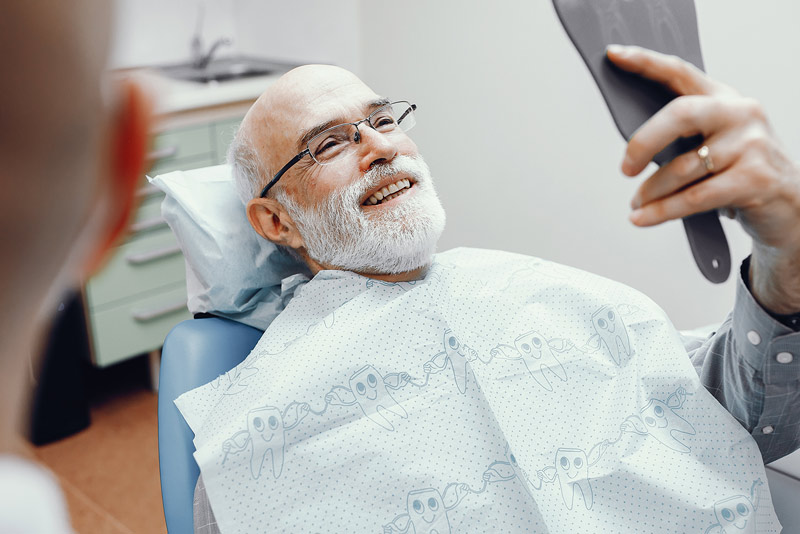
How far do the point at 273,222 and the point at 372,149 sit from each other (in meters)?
0.28

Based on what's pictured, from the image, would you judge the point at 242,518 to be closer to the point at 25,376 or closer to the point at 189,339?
the point at 189,339

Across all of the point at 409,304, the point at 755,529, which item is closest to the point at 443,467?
the point at 409,304

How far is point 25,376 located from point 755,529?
1.23 metres

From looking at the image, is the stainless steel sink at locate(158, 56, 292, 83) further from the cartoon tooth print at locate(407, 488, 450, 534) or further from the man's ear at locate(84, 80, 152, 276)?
the man's ear at locate(84, 80, 152, 276)

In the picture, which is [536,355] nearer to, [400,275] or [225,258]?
[400,275]

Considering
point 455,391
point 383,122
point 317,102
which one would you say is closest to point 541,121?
point 383,122

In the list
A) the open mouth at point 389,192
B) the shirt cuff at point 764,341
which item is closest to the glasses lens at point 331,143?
the open mouth at point 389,192

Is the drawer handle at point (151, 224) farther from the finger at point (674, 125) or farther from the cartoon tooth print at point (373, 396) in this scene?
the finger at point (674, 125)

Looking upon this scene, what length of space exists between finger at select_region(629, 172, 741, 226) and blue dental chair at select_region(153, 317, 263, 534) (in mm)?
879

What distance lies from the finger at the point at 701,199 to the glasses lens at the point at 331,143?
800 mm

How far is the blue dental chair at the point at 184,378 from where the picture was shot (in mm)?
1280

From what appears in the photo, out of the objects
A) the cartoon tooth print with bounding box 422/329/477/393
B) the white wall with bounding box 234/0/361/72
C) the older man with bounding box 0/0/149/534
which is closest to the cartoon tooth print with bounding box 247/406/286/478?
the cartoon tooth print with bounding box 422/329/477/393

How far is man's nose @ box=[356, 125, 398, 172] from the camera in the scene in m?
1.47

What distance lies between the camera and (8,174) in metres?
0.24
